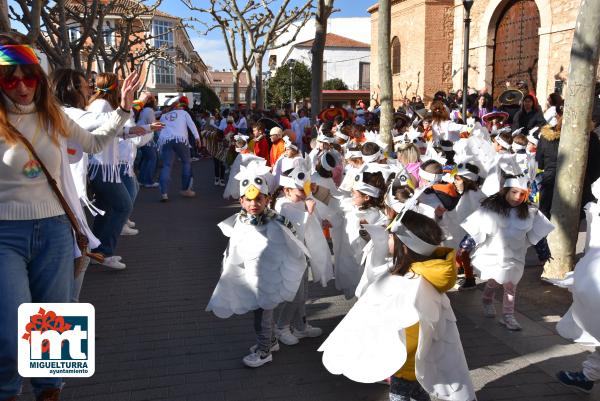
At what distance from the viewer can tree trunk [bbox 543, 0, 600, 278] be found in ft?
18.0

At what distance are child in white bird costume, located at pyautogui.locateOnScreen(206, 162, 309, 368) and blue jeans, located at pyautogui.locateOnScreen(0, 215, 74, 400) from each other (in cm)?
121

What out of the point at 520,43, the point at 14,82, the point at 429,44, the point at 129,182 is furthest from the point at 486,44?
the point at 14,82

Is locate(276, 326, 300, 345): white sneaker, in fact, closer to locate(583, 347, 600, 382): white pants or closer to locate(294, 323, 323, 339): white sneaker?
locate(294, 323, 323, 339): white sneaker

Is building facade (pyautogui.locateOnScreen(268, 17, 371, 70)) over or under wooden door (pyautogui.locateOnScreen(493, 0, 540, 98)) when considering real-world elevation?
over

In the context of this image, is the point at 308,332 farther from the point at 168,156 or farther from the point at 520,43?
the point at 520,43

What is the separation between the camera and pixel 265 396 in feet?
12.0

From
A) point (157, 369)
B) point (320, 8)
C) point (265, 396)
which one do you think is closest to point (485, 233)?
point (265, 396)

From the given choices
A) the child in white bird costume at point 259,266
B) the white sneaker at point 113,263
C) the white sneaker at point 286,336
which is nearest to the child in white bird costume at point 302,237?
the white sneaker at point 286,336

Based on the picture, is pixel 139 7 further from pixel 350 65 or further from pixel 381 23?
pixel 350 65

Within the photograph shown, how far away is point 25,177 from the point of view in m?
2.85

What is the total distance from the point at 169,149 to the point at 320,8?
4.67 m

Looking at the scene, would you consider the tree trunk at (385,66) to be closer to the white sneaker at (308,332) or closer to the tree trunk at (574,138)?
the tree trunk at (574,138)

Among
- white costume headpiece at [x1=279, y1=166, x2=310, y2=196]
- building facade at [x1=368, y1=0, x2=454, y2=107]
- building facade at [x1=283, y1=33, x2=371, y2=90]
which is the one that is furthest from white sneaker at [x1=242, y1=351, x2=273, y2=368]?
building facade at [x1=283, y1=33, x2=371, y2=90]

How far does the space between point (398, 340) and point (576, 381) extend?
4.79 ft
